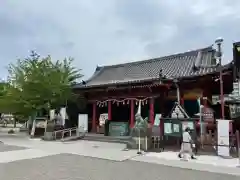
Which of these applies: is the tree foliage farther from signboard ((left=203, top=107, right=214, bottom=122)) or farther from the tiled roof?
signboard ((left=203, top=107, right=214, bottom=122))

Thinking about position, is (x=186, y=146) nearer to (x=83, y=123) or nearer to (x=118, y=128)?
(x=118, y=128)

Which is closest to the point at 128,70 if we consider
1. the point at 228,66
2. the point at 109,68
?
the point at 109,68

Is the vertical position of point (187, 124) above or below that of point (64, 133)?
above

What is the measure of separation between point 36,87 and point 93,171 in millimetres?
12853

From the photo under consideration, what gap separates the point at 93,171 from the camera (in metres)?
7.89

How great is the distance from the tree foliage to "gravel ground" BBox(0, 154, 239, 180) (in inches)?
407

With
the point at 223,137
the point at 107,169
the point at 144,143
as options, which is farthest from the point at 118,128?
the point at 107,169

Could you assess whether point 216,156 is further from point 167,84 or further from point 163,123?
point 167,84

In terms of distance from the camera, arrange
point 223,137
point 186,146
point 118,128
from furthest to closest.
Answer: point 118,128 < point 223,137 < point 186,146

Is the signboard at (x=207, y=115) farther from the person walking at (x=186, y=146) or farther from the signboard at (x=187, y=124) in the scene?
the person walking at (x=186, y=146)

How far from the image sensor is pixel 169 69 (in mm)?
20547

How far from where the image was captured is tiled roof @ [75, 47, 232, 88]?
18.6 meters

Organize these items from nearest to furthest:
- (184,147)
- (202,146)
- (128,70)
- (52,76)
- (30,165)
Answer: (30,165)
(184,147)
(202,146)
(52,76)
(128,70)

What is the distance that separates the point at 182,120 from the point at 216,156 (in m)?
2.43
